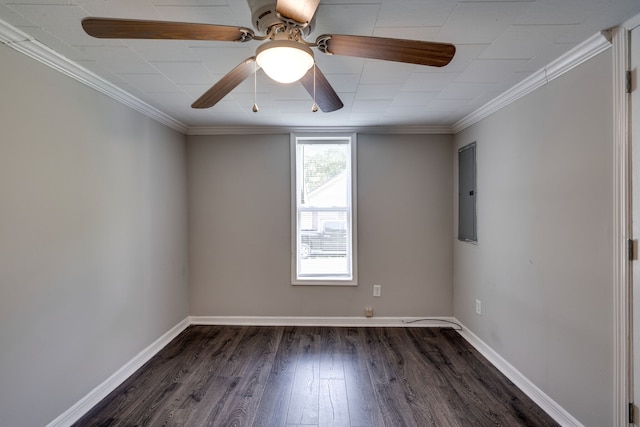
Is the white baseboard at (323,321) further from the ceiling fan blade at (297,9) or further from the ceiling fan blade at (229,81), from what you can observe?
the ceiling fan blade at (297,9)

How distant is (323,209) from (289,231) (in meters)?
0.48

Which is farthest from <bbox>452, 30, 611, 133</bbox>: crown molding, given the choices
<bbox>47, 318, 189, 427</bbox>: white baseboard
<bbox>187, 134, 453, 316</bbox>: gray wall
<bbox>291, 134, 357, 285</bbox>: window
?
<bbox>47, 318, 189, 427</bbox>: white baseboard

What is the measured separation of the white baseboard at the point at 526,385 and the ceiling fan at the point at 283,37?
7.36ft

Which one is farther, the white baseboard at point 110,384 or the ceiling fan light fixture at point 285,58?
the white baseboard at point 110,384

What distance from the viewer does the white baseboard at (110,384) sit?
190 centimetres

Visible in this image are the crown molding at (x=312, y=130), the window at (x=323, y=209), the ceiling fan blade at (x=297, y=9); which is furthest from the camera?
the window at (x=323, y=209)

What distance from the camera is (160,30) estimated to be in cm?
109

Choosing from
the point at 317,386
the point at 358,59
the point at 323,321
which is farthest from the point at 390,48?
the point at 323,321

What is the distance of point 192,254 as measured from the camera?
3.54 metres

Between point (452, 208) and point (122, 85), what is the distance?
3.37 m

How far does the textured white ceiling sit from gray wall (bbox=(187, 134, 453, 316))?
75 centimetres

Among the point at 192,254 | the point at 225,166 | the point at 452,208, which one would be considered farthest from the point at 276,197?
the point at 452,208

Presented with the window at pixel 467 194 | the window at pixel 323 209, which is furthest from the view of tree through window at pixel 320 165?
the window at pixel 467 194

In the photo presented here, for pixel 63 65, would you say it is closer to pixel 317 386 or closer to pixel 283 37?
pixel 283 37
